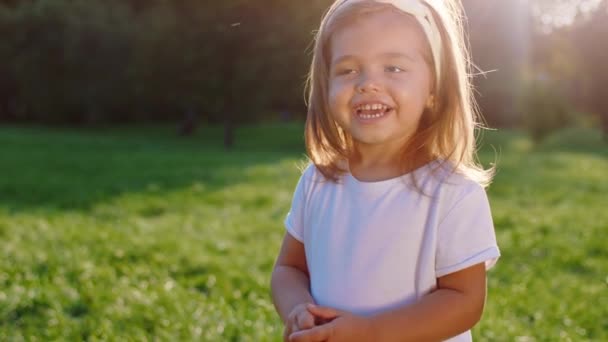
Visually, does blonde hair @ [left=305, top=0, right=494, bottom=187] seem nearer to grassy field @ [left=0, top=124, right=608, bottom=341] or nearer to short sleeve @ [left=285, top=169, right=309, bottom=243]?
short sleeve @ [left=285, top=169, right=309, bottom=243]

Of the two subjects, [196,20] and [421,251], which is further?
[196,20]

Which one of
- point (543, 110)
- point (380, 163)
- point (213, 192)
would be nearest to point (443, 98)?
point (380, 163)

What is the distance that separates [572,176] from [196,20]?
664 inches

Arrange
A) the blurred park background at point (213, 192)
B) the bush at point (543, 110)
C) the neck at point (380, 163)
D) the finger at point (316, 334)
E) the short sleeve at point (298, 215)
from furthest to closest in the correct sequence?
the bush at point (543, 110), the blurred park background at point (213, 192), the short sleeve at point (298, 215), the neck at point (380, 163), the finger at point (316, 334)

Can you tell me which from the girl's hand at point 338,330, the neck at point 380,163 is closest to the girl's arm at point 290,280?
the girl's hand at point 338,330

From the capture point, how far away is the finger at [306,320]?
171cm

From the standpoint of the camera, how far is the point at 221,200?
29.2 ft

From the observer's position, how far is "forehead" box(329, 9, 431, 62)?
5.85ft

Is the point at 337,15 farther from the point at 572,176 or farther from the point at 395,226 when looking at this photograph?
the point at 572,176

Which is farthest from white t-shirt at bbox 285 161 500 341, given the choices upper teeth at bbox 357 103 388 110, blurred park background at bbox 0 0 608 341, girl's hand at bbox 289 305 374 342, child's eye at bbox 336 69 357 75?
blurred park background at bbox 0 0 608 341

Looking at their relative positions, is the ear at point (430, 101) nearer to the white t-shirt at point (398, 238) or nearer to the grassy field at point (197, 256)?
the white t-shirt at point (398, 238)

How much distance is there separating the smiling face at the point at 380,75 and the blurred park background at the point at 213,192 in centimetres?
63

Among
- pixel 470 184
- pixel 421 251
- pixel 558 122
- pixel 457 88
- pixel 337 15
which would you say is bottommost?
pixel 558 122

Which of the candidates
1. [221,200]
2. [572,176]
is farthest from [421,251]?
[572,176]
